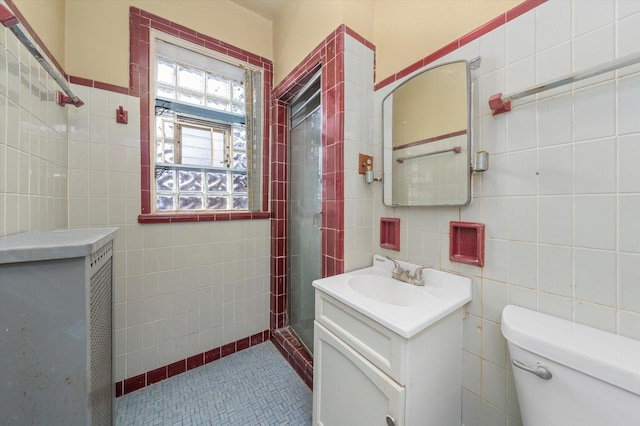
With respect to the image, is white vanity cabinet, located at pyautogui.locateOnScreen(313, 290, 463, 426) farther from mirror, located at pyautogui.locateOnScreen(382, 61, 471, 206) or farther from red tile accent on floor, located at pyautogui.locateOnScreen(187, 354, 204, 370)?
red tile accent on floor, located at pyautogui.locateOnScreen(187, 354, 204, 370)

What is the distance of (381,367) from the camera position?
79 cm

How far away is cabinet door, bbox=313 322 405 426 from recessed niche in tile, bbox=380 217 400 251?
58cm

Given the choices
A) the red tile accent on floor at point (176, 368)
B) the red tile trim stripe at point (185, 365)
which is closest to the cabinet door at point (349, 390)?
the red tile trim stripe at point (185, 365)

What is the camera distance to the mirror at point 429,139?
990 millimetres

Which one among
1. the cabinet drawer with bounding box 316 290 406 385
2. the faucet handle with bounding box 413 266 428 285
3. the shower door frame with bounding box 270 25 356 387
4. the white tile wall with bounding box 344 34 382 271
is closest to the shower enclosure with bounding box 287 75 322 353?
the shower door frame with bounding box 270 25 356 387

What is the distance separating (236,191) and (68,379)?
4.61ft

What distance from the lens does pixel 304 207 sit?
1787 mm

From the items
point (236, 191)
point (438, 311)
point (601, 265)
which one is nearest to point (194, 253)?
point (236, 191)

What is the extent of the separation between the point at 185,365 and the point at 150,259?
78cm

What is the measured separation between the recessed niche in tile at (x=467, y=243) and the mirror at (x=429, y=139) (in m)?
0.11

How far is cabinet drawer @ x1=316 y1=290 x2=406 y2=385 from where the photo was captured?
0.74 meters

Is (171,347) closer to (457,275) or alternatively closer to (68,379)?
Answer: (68,379)

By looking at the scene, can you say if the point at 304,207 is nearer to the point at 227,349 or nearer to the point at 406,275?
the point at 406,275

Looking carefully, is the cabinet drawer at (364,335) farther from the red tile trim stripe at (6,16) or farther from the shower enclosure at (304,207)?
the red tile trim stripe at (6,16)
